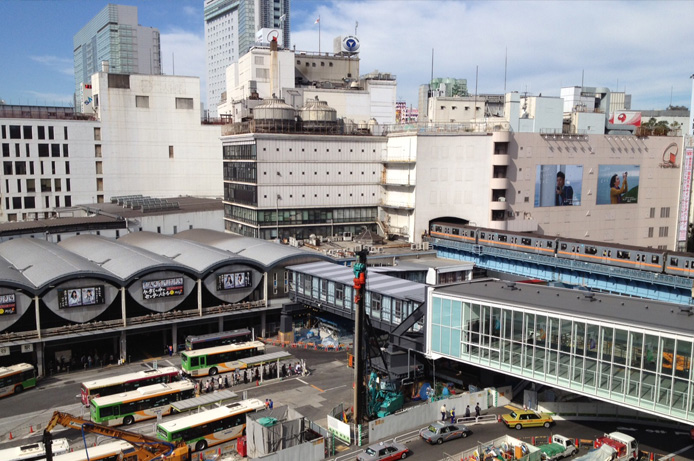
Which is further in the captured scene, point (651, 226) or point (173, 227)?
point (651, 226)

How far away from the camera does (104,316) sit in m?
49.8

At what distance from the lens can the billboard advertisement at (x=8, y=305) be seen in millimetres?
43094

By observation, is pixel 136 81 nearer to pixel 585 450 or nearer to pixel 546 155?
pixel 546 155

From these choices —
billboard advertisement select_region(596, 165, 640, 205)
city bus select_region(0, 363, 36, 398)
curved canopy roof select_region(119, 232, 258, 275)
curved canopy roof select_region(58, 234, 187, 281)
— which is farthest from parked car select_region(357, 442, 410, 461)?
billboard advertisement select_region(596, 165, 640, 205)

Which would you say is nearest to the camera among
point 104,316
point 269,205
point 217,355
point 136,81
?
point 217,355

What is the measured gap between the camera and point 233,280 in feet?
174

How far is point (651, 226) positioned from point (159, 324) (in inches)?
2907

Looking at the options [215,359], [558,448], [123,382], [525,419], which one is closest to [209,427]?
[123,382]

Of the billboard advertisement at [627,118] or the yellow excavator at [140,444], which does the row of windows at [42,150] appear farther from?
the billboard advertisement at [627,118]

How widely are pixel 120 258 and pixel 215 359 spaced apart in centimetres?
1382

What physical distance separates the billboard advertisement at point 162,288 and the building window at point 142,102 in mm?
59419

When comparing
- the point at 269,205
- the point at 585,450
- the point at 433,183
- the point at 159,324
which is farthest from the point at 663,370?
the point at 269,205

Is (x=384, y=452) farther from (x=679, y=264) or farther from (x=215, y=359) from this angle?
(x=679, y=264)

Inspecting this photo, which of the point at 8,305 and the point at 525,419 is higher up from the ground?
the point at 8,305
